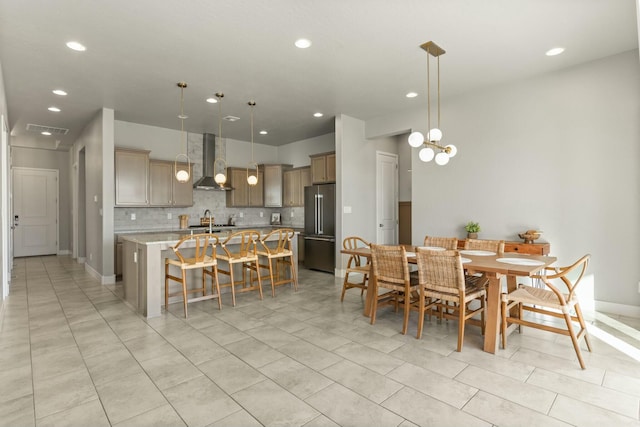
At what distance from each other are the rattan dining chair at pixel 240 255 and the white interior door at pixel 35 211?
6912 mm

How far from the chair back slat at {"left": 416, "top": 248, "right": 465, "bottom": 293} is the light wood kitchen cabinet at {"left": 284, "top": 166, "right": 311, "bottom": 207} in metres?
4.63

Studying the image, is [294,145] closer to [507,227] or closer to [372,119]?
[372,119]

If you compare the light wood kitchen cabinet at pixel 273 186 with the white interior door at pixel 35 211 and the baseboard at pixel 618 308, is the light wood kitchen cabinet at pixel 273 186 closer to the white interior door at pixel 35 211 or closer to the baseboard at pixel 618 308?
the white interior door at pixel 35 211

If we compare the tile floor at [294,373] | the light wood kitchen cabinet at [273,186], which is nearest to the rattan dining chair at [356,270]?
the tile floor at [294,373]

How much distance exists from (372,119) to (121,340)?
200 inches

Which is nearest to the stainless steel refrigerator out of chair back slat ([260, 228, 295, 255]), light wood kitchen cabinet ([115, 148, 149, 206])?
chair back slat ([260, 228, 295, 255])

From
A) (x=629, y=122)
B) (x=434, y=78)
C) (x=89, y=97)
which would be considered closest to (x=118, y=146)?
(x=89, y=97)

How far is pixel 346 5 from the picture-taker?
2764 millimetres

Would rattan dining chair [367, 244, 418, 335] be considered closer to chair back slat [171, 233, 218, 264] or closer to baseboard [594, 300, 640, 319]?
chair back slat [171, 233, 218, 264]

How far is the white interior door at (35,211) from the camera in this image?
8.45m

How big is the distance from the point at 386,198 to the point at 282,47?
4164 millimetres

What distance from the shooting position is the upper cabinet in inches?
254

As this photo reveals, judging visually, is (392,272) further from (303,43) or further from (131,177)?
(131,177)

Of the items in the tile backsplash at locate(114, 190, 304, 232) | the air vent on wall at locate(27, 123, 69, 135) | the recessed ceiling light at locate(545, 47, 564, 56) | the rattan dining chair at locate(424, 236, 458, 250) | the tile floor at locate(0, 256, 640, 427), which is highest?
the air vent on wall at locate(27, 123, 69, 135)
